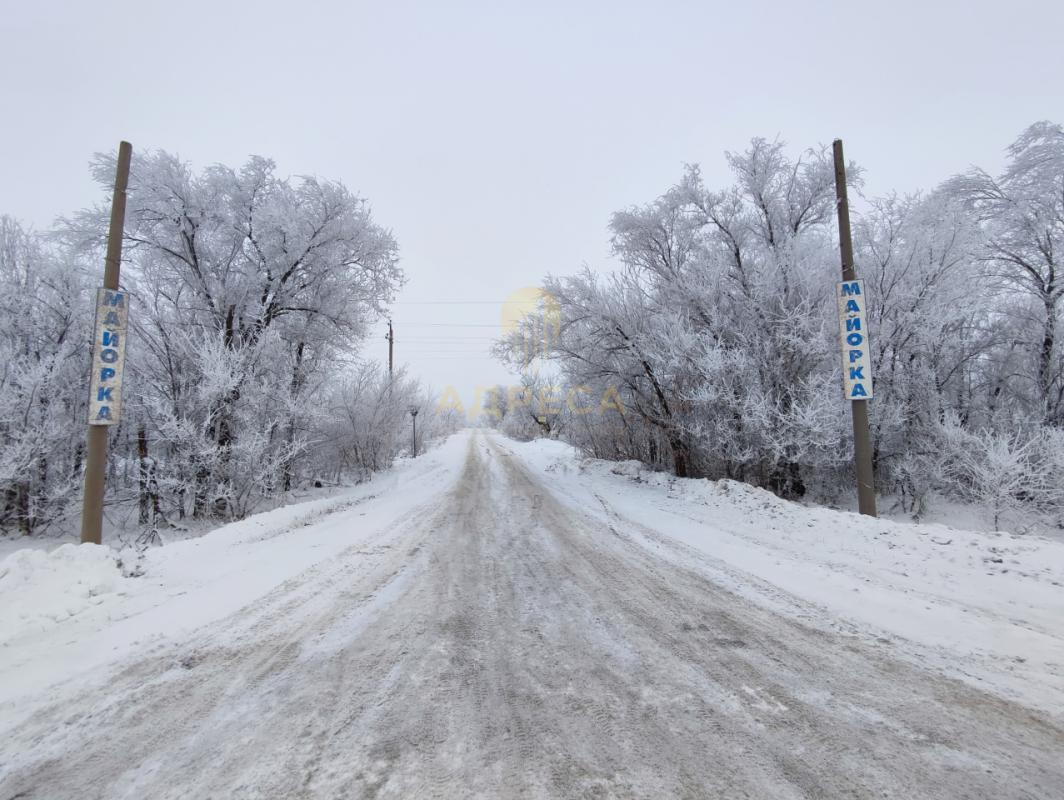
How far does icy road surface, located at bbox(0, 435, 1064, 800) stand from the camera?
1.81 metres

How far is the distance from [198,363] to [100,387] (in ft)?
11.4

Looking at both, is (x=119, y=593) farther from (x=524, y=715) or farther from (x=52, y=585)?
(x=524, y=715)

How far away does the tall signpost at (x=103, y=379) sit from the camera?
245 inches

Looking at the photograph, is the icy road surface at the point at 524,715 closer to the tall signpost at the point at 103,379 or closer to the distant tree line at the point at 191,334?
the tall signpost at the point at 103,379

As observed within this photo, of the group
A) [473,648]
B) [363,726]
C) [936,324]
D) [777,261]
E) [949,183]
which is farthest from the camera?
[949,183]

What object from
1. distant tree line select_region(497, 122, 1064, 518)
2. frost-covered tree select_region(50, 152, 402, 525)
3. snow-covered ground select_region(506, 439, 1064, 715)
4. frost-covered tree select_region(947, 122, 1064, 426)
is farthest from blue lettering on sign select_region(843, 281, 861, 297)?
frost-covered tree select_region(50, 152, 402, 525)

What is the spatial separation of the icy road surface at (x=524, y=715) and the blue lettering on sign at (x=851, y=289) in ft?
21.3

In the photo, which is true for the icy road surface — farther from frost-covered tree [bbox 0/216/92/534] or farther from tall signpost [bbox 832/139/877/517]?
frost-covered tree [bbox 0/216/92/534]

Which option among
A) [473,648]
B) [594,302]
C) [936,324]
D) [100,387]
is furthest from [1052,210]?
[100,387]

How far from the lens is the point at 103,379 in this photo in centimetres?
637

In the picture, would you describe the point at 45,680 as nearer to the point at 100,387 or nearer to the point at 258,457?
the point at 100,387

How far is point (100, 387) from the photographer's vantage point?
6.34 meters

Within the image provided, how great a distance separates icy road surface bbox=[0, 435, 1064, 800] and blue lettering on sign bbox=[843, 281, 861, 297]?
256 inches

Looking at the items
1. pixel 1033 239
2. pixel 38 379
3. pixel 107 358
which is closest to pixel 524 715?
pixel 107 358
